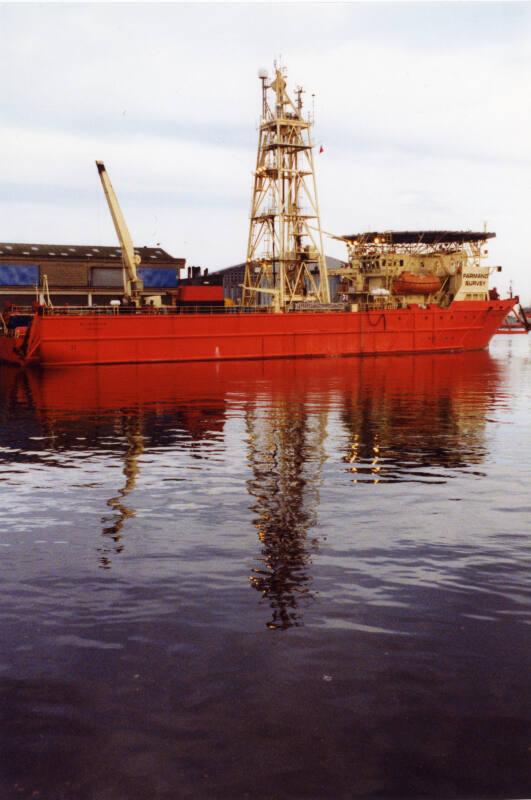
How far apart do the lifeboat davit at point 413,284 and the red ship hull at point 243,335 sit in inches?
108

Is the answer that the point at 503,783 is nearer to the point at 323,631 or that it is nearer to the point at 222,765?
the point at 222,765

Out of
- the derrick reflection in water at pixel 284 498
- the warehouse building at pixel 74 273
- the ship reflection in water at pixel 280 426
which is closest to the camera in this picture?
the derrick reflection in water at pixel 284 498

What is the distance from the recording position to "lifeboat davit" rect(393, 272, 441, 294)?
70562mm

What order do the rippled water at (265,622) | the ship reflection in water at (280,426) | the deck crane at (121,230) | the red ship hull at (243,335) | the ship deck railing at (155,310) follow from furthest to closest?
the deck crane at (121,230) → the ship deck railing at (155,310) → the red ship hull at (243,335) → the ship reflection in water at (280,426) → the rippled water at (265,622)

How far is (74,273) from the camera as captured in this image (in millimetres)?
82000

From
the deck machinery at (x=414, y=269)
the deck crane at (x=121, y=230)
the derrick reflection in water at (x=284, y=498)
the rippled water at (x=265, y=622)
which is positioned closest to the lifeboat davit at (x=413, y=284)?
the deck machinery at (x=414, y=269)

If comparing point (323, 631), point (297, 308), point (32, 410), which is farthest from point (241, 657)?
point (297, 308)

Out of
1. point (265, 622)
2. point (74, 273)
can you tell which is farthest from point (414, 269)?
point (265, 622)

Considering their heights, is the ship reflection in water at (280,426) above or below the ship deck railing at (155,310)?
below

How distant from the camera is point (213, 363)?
59.5 metres

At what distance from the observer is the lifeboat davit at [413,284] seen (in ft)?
232

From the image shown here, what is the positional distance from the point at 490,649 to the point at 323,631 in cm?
183

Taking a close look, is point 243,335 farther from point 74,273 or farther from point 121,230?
point 74,273

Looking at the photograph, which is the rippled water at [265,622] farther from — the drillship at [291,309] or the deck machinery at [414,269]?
the deck machinery at [414,269]
